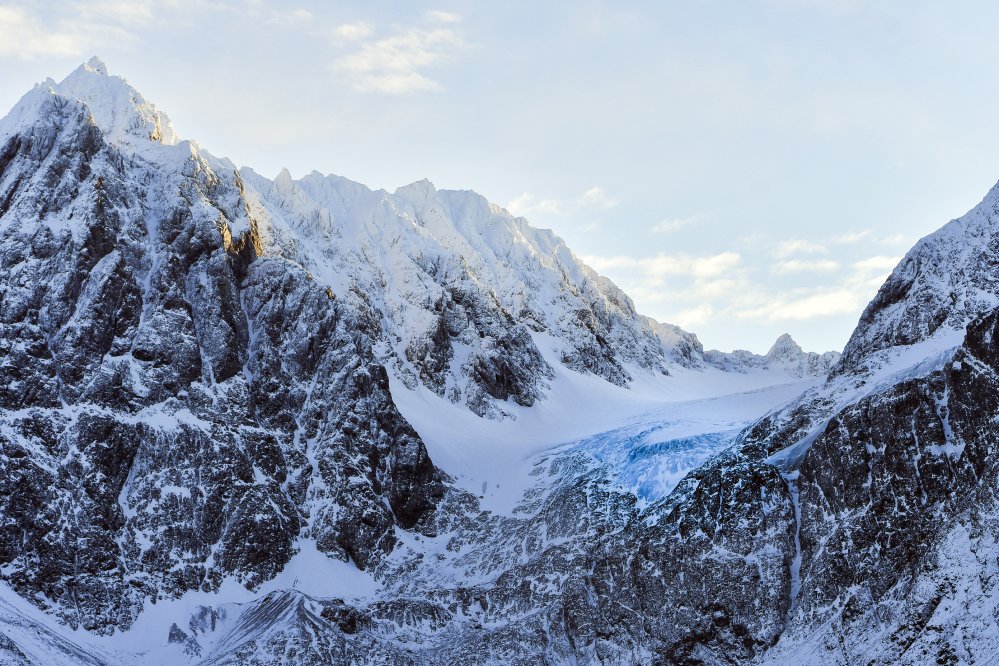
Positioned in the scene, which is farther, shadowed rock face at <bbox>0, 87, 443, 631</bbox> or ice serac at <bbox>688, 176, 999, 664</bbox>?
shadowed rock face at <bbox>0, 87, 443, 631</bbox>

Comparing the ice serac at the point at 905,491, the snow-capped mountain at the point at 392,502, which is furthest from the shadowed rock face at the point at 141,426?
the ice serac at the point at 905,491

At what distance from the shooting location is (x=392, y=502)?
190 metres

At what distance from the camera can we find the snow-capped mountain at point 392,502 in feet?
459

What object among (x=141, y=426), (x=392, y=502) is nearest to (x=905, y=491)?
(x=392, y=502)

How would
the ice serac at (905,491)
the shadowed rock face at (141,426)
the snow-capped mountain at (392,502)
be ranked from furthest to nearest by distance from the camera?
the shadowed rock face at (141,426) → the snow-capped mountain at (392,502) → the ice serac at (905,491)

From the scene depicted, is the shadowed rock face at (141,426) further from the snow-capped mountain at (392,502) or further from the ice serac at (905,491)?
the ice serac at (905,491)

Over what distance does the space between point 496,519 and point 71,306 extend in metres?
76.5

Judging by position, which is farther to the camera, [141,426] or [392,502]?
[392,502]

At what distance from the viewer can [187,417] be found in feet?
582

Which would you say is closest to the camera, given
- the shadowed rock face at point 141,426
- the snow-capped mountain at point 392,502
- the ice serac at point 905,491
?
the ice serac at point 905,491

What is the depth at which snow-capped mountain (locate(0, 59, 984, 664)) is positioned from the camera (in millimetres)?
139875

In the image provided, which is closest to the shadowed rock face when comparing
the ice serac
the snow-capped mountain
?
the snow-capped mountain

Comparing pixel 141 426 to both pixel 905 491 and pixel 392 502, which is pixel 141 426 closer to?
pixel 392 502

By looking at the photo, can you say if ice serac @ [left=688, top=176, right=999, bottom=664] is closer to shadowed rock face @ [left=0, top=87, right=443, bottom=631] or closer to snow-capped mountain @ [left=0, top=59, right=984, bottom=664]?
Answer: snow-capped mountain @ [left=0, top=59, right=984, bottom=664]
